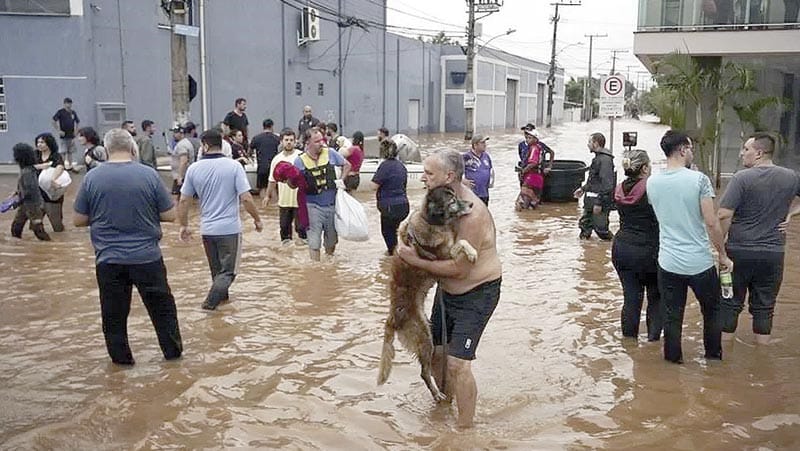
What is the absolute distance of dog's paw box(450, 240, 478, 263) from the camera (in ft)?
14.7

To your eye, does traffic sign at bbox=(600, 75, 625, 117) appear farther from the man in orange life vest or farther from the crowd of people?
the crowd of people

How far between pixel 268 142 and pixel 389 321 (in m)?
10.7

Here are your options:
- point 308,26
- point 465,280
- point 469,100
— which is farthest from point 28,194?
point 469,100

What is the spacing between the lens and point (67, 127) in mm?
18734

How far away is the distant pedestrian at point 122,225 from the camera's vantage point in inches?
217

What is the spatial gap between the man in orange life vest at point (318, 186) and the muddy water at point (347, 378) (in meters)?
0.65

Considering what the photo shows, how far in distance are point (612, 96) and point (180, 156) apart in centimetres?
871

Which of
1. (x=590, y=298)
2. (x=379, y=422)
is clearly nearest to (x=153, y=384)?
(x=379, y=422)

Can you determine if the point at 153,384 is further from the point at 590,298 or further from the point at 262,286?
the point at 590,298

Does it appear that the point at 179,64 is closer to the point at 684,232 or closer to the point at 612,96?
the point at 612,96

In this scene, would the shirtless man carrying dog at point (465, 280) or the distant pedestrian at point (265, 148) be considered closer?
the shirtless man carrying dog at point (465, 280)

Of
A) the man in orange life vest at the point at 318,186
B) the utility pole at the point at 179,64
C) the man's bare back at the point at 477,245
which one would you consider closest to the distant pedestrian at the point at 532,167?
the man in orange life vest at the point at 318,186

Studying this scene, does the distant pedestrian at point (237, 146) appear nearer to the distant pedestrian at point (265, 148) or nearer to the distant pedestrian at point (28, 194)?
the distant pedestrian at point (265, 148)

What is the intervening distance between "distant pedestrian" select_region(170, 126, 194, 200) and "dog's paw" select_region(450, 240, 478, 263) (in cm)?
963
